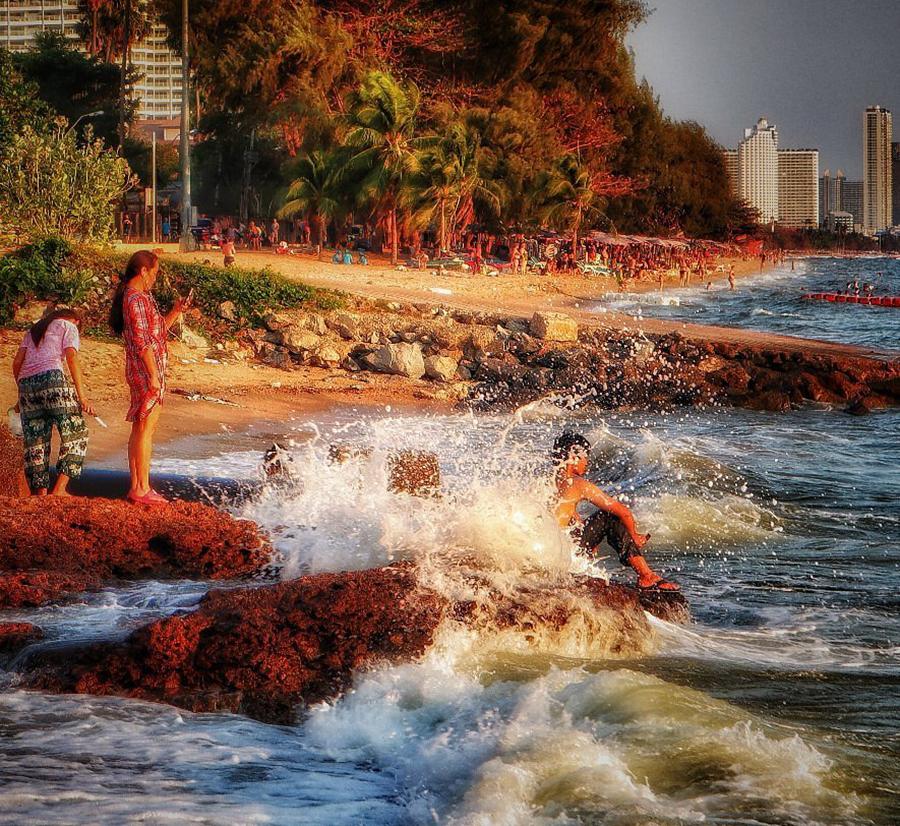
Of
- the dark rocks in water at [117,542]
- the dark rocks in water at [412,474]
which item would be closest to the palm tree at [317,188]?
the dark rocks in water at [412,474]

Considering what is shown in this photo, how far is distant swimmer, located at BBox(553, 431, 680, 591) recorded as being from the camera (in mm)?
7230

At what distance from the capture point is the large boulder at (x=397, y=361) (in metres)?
18.1

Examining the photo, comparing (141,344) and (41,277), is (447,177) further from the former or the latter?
(141,344)

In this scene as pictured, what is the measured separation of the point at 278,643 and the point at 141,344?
3090 mm

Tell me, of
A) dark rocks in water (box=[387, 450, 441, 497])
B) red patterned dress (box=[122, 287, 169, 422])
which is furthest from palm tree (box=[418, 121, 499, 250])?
red patterned dress (box=[122, 287, 169, 422])

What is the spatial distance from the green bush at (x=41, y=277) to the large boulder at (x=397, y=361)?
4375mm

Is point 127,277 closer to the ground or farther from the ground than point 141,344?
farther from the ground

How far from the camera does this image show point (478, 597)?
5941mm

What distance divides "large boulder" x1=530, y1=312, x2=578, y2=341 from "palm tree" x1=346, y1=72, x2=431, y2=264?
16843mm

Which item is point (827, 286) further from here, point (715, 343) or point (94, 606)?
point (94, 606)

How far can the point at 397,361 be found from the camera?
18156 millimetres

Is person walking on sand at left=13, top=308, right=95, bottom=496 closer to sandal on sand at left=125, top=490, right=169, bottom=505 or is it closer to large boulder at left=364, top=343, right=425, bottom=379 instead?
sandal on sand at left=125, top=490, right=169, bottom=505

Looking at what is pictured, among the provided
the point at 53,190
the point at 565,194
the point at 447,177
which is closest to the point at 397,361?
the point at 53,190

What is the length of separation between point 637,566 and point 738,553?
9.10 feet
